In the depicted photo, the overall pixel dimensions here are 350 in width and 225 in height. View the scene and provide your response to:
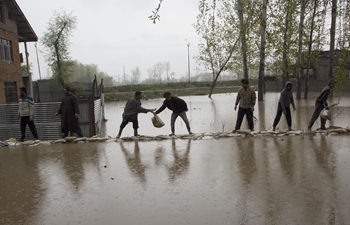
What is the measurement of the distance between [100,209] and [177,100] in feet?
18.3

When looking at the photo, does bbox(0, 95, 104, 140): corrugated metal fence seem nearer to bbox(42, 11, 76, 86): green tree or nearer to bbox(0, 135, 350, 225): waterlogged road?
bbox(0, 135, 350, 225): waterlogged road

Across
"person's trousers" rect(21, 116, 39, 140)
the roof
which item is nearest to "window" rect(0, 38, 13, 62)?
the roof

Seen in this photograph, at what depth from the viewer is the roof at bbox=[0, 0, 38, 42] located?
21.0m

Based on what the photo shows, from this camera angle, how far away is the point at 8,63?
19922 mm

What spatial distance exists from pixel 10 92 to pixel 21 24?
6164 millimetres

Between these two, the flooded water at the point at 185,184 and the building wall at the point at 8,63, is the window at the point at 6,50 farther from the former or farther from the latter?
the flooded water at the point at 185,184

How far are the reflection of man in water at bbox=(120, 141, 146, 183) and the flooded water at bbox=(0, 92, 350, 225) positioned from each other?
0.02 m

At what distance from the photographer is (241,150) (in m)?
7.52

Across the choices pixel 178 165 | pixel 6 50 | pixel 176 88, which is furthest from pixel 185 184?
pixel 176 88

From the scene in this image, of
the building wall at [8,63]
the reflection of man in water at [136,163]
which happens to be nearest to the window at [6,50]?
the building wall at [8,63]

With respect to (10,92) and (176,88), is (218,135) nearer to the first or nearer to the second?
(10,92)

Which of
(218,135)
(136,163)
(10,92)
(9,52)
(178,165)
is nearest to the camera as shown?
(178,165)

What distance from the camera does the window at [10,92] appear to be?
A: 778 inches

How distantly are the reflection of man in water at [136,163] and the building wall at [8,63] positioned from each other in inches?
535
